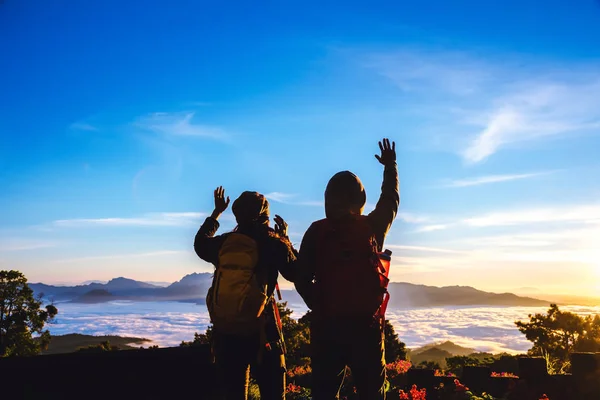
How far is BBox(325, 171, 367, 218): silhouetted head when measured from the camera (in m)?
4.05

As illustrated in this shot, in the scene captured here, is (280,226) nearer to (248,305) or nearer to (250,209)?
(250,209)

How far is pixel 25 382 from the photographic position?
4.72 metres

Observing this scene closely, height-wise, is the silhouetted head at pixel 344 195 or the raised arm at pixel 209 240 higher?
the silhouetted head at pixel 344 195

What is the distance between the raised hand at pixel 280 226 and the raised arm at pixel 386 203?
113 centimetres

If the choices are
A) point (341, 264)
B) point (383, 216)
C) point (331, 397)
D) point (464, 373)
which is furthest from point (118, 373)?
point (464, 373)

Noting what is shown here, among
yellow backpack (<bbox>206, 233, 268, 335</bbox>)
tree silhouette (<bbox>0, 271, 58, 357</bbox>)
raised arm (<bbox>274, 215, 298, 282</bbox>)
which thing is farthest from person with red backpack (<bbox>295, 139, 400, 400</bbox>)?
tree silhouette (<bbox>0, 271, 58, 357</bbox>)

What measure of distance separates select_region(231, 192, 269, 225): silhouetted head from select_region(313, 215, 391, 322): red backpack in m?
1.02

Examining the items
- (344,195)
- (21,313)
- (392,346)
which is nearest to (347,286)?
(344,195)

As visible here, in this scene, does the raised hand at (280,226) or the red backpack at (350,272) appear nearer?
the red backpack at (350,272)

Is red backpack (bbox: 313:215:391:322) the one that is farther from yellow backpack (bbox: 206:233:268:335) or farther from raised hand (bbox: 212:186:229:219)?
raised hand (bbox: 212:186:229:219)

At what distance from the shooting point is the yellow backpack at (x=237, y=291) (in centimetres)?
446

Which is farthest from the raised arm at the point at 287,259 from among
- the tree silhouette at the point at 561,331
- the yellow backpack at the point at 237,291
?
→ the tree silhouette at the point at 561,331

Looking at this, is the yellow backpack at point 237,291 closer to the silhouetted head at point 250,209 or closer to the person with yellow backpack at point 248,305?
the person with yellow backpack at point 248,305

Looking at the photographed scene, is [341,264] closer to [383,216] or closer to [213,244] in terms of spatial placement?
[383,216]
